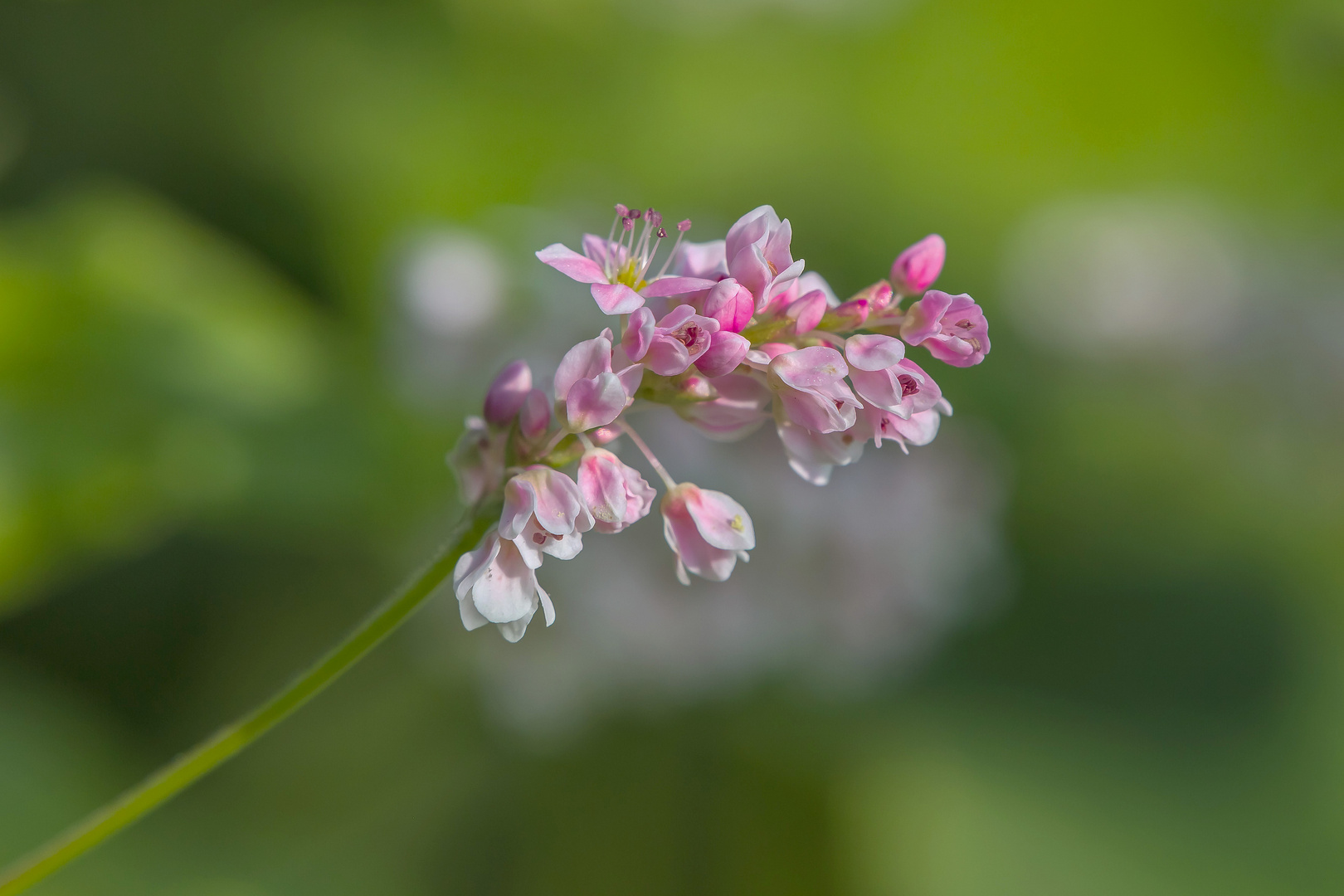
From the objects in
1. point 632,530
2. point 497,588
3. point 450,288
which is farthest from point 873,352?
point 450,288

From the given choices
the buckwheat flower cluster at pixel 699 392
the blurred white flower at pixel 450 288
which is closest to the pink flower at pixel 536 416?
the buckwheat flower cluster at pixel 699 392

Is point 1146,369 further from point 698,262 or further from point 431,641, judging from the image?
point 698,262

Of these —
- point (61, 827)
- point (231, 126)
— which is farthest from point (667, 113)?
point (61, 827)

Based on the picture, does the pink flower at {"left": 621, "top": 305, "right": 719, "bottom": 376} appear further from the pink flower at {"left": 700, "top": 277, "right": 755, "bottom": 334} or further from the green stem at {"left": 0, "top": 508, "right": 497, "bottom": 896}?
the green stem at {"left": 0, "top": 508, "right": 497, "bottom": 896}

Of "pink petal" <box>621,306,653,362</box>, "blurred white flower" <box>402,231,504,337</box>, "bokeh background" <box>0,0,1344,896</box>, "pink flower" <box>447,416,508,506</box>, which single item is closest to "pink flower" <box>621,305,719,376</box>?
"pink petal" <box>621,306,653,362</box>

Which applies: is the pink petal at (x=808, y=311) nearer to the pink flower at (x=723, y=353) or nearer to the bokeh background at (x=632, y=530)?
the pink flower at (x=723, y=353)

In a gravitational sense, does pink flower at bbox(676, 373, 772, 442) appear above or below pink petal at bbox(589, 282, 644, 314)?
below
